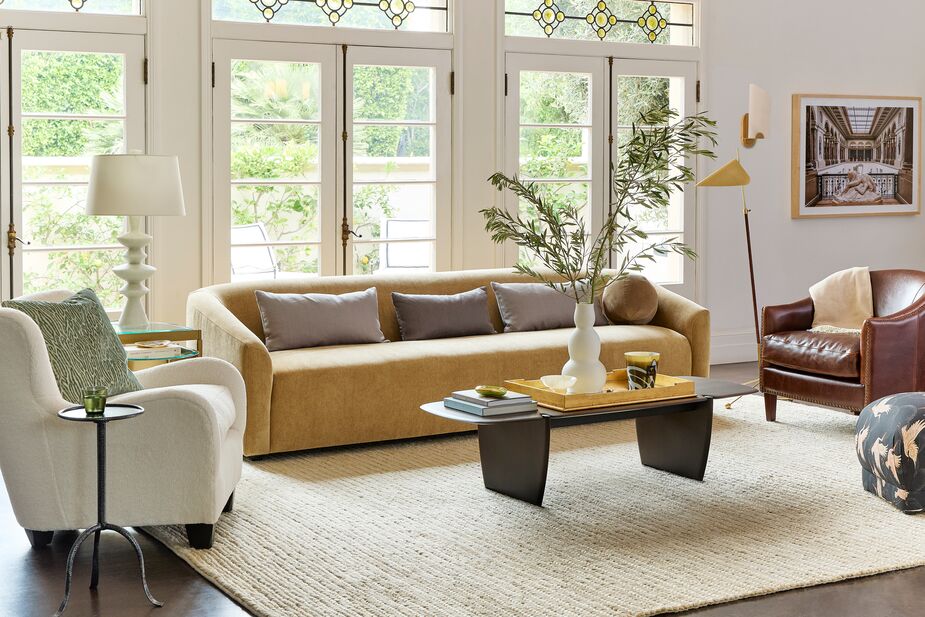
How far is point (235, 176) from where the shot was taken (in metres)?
6.47

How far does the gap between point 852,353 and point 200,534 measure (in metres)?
3.43

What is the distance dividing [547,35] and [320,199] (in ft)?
6.43

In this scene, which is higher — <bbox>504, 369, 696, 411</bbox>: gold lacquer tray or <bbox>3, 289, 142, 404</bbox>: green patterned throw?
<bbox>3, 289, 142, 404</bbox>: green patterned throw

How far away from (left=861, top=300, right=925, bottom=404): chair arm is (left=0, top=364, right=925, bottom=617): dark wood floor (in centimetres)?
199

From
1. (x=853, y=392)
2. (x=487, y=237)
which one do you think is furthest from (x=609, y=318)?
(x=853, y=392)

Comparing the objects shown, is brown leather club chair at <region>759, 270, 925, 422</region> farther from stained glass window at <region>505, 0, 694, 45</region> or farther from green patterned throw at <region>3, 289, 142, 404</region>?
green patterned throw at <region>3, 289, 142, 404</region>

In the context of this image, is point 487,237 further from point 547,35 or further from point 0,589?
point 0,589

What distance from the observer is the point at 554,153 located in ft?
24.4

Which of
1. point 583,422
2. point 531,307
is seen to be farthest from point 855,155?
point 583,422

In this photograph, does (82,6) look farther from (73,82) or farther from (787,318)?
(787,318)

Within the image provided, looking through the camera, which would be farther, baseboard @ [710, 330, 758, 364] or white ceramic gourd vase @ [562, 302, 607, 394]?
baseboard @ [710, 330, 758, 364]

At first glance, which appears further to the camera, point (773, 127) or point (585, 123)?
point (773, 127)

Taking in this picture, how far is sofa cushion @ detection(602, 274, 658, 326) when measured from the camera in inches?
255

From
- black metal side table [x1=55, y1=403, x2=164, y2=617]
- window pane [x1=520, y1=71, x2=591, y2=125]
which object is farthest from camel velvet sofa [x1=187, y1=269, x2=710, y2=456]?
black metal side table [x1=55, y1=403, x2=164, y2=617]
